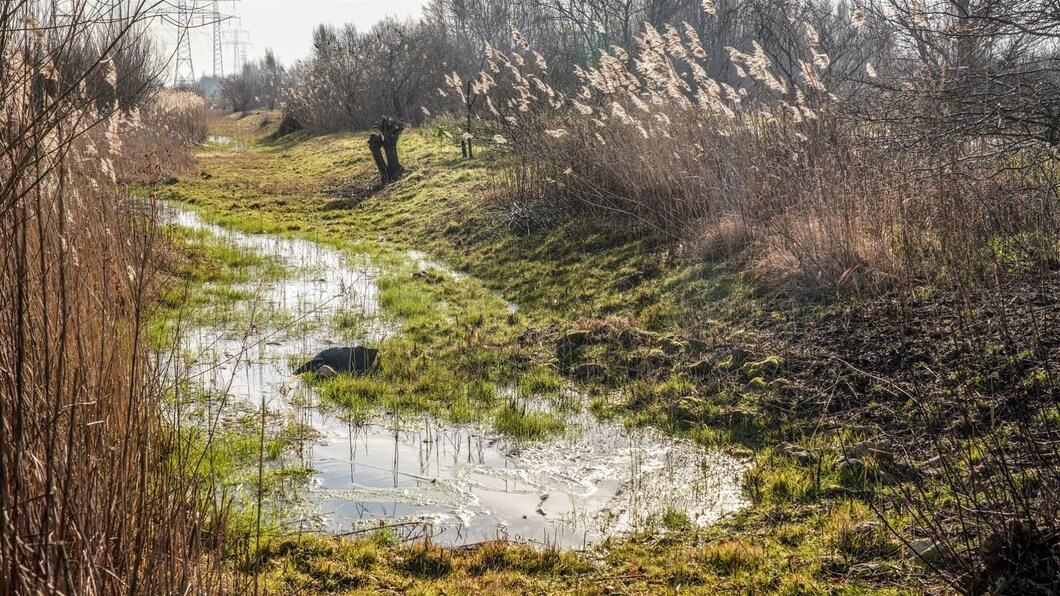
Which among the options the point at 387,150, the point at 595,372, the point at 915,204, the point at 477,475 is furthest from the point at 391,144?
the point at 477,475

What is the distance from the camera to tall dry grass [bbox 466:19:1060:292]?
19.1 ft

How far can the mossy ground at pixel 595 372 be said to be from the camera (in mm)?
3488

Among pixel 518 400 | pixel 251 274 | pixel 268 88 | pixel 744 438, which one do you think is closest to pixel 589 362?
pixel 518 400

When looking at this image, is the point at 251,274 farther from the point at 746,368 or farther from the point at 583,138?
the point at 746,368

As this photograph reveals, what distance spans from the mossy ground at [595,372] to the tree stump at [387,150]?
3.76 ft

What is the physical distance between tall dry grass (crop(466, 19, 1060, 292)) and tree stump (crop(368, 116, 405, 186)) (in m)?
4.57

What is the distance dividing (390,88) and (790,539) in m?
22.5

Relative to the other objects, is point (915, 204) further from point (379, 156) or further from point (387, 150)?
point (387, 150)

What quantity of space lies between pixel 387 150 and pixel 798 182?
9336 millimetres

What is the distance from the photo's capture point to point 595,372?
6.21 metres

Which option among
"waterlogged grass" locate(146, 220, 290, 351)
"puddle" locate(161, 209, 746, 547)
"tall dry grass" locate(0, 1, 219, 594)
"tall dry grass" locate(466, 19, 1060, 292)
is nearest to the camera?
"tall dry grass" locate(0, 1, 219, 594)

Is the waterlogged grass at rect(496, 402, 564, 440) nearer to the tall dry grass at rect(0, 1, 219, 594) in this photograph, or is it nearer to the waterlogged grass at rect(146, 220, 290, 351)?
the waterlogged grass at rect(146, 220, 290, 351)

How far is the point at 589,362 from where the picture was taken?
6340mm

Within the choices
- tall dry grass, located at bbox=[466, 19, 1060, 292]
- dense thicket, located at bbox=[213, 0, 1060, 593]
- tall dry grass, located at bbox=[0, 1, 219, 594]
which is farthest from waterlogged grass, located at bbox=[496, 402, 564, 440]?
tall dry grass, located at bbox=[0, 1, 219, 594]
